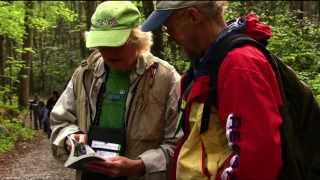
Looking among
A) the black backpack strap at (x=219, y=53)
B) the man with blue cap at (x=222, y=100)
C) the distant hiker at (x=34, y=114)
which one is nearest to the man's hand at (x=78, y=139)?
the man with blue cap at (x=222, y=100)

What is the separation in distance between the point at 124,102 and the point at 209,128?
33.3 inches

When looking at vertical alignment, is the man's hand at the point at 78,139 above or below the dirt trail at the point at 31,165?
above

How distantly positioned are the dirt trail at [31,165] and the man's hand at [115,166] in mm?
8784

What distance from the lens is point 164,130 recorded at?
9.83 feet

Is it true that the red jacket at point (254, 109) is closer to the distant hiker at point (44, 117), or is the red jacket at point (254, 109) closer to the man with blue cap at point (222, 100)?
the man with blue cap at point (222, 100)

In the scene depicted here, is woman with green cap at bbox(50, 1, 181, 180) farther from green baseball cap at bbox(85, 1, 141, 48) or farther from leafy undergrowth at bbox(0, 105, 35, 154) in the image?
leafy undergrowth at bbox(0, 105, 35, 154)

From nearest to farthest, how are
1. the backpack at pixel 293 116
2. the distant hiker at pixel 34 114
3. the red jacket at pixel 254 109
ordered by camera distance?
1. the red jacket at pixel 254 109
2. the backpack at pixel 293 116
3. the distant hiker at pixel 34 114

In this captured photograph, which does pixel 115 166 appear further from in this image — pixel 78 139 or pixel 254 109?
pixel 254 109

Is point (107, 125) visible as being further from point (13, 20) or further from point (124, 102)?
point (13, 20)

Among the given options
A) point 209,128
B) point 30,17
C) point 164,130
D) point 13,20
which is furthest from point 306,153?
point 30,17

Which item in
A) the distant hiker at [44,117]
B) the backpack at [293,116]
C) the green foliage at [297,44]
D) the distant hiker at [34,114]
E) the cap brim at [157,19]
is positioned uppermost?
the cap brim at [157,19]

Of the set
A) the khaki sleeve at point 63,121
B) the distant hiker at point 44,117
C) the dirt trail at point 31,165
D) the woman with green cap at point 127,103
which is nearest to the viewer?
the woman with green cap at point 127,103

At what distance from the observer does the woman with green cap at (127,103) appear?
2.91 m

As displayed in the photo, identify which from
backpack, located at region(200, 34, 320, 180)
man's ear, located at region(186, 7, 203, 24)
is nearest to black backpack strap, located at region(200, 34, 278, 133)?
backpack, located at region(200, 34, 320, 180)
